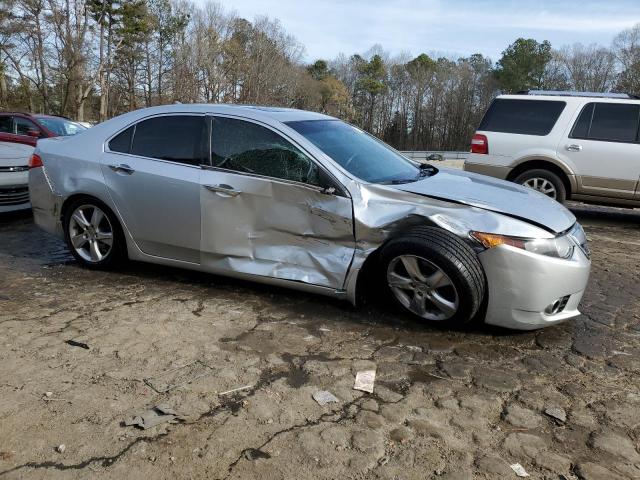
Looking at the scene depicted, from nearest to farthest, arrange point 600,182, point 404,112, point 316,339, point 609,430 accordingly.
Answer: point 609,430, point 316,339, point 600,182, point 404,112

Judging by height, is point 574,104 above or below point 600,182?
above

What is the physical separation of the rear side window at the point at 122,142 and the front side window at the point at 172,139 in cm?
1

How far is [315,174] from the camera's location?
3877mm

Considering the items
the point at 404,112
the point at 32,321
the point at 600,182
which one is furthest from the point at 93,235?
Result: the point at 404,112

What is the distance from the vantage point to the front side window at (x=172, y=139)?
4.37 meters

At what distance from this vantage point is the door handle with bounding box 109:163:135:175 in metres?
4.54

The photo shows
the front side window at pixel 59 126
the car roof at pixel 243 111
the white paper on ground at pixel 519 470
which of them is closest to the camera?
the white paper on ground at pixel 519 470

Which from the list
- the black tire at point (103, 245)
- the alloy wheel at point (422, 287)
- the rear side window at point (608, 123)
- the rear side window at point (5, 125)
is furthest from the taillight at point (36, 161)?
the rear side window at point (5, 125)

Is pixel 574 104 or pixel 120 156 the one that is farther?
pixel 574 104

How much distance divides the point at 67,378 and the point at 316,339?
4.88 ft

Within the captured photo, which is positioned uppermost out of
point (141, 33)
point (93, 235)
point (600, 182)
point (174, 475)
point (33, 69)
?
point (141, 33)

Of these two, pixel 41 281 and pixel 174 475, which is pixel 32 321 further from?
pixel 174 475

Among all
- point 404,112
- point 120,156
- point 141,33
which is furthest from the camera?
point 404,112

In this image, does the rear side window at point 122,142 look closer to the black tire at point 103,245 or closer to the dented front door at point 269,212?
the black tire at point 103,245
